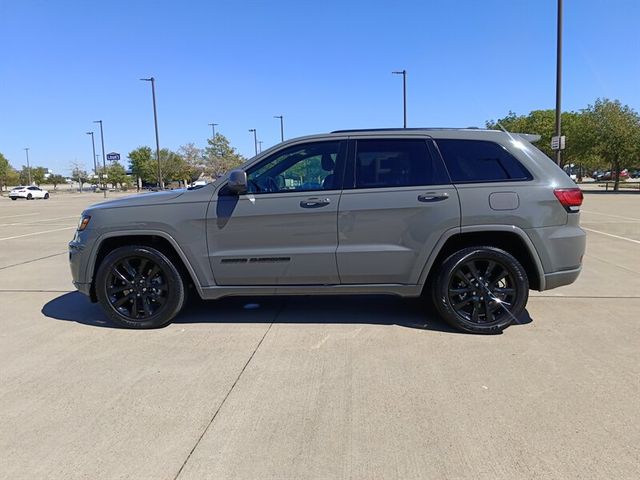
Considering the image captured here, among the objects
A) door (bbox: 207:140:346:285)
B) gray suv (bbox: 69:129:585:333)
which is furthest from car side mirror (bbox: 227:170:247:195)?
door (bbox: 207:140:346:285)

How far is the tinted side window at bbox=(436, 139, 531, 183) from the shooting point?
175 inches

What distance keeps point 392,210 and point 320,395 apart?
1.84 metres

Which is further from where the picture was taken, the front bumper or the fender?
the front bumper

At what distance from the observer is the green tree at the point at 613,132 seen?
105 feet

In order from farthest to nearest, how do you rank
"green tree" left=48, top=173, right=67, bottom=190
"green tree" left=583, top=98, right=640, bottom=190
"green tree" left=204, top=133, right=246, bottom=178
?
1. "green tree" left=48, top=173, right=67, bottom=190
2. "green tree" left=204, top=133, right=246, bottom=178
3. "green tree" left=583, top=98, right=640, bottom=190

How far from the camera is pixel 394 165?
14.9ft

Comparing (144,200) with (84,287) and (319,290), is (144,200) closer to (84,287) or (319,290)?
(84,287)

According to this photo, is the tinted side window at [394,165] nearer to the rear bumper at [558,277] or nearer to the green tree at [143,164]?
the rear bumper at [558,277]

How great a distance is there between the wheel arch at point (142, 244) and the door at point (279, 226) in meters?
0.28

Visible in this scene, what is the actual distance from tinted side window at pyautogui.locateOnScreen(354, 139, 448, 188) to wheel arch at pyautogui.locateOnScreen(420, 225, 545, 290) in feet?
1.87

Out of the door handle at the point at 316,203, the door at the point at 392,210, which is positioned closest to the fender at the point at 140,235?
the door handle at the point at 316,203

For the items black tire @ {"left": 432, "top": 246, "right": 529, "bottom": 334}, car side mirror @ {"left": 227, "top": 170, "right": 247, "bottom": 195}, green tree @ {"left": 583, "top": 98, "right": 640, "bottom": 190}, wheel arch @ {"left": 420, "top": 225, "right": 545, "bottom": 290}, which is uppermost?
green tree @ {"left": 583, "top": 98, "right": 640, "bottom": 190}

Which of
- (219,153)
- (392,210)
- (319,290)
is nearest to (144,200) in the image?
(319,290)

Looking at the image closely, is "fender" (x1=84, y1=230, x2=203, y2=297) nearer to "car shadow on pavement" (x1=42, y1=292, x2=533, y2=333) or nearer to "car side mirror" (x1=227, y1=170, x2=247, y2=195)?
"car shadow on pavement" (x1=42, y1=292, x2=533, y2=333)
